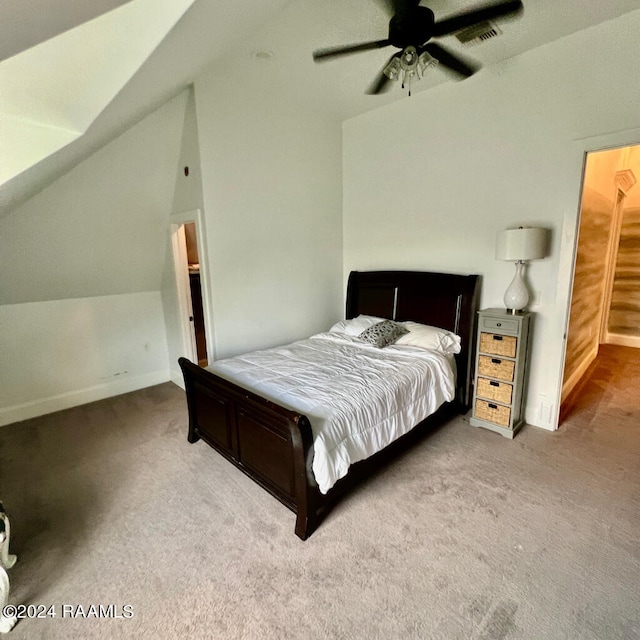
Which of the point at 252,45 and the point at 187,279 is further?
the point at 187,279

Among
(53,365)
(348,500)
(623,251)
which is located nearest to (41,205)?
(53,365)

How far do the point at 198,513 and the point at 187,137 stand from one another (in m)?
3.10

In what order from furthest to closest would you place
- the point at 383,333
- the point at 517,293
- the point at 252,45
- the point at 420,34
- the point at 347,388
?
the point at 383,333
the point at 517,293
the point at 252,45
the point at 347,388
the point at 420,34

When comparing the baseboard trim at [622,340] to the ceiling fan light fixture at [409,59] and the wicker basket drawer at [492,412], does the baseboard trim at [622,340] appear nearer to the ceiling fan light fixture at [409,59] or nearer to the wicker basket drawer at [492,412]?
the wicker basket drawer at [492,412]

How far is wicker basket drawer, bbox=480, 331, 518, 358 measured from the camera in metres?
2.87

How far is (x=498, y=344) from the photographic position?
9.70 feet

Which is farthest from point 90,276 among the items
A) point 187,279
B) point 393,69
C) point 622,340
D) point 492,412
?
point 622,340

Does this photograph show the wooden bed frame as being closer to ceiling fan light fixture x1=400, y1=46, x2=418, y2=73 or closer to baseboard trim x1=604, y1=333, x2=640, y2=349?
ceiling fan light fixture x1=400, y1=46, x2=418, y2=73

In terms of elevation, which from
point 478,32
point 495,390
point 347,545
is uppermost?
point 478,32

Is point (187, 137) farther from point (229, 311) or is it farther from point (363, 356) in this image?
point (363, 356)

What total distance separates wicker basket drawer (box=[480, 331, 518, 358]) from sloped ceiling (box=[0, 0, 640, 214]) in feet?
7.11

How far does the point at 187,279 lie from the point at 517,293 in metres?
3.38

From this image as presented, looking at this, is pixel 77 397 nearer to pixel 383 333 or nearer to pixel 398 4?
pixel 383 333

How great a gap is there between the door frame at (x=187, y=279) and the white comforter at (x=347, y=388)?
62cm
